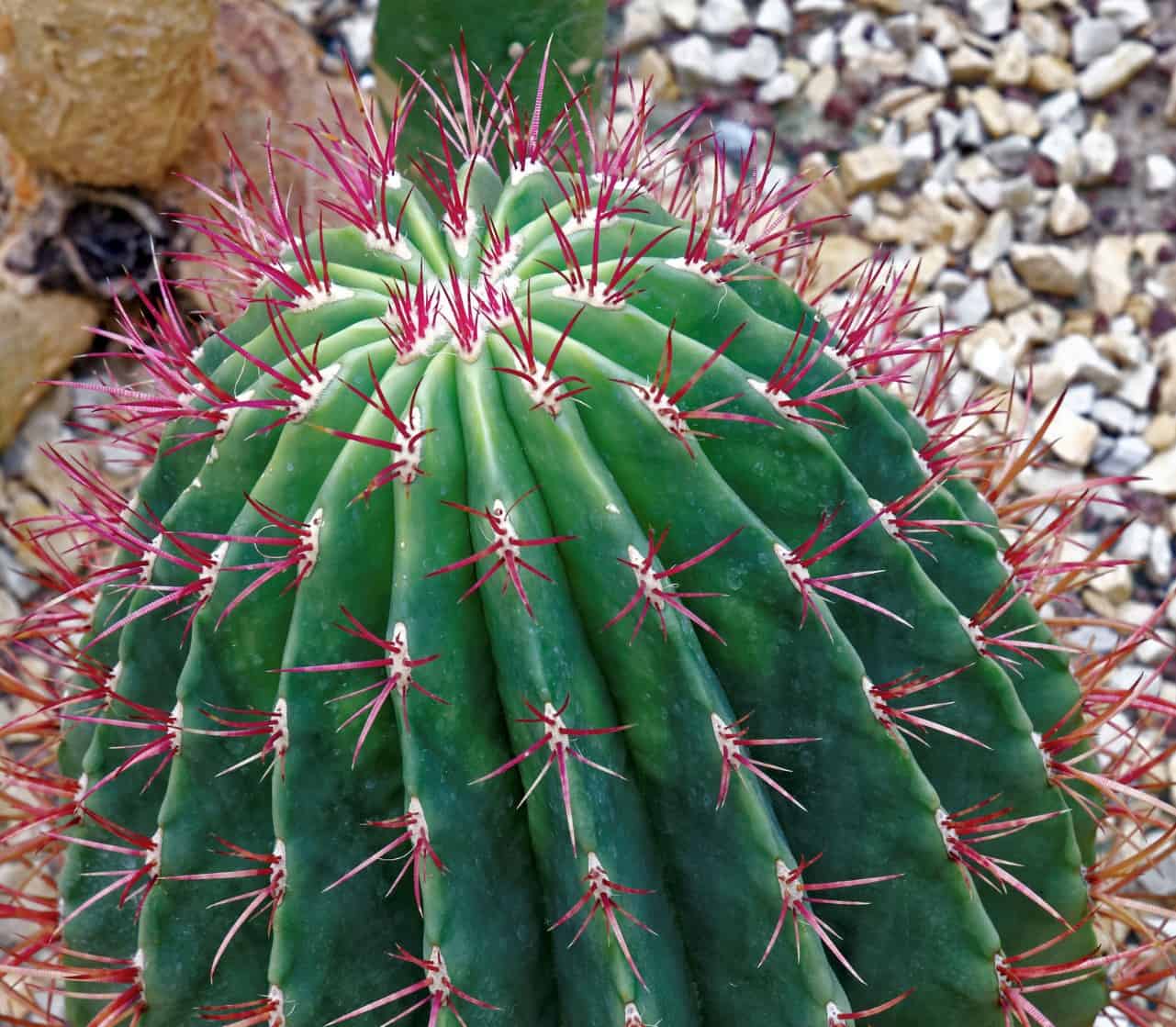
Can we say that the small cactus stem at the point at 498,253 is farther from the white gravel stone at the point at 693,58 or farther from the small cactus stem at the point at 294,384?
the white gravel stone at the point at 693,58

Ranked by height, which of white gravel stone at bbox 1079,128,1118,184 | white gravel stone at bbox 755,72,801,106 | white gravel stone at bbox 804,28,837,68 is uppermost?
white gravel stone at bbox 804,28,837,68

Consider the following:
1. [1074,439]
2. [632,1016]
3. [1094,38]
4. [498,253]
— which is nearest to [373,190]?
[498,253]

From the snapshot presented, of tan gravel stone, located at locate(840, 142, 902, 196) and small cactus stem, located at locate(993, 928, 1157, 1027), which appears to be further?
tan gravel stone, located at locate(840, 142, 902, 196)

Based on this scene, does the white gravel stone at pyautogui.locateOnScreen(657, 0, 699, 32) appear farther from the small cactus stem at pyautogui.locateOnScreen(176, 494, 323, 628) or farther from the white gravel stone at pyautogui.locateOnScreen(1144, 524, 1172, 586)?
the small cactus stem at pyautogui.locateOnScreen(176, 494, 323, 628)

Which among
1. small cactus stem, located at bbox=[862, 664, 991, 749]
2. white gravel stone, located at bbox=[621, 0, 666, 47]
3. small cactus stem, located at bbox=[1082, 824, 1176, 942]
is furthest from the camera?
white gravel stone, located at bbox=[621, 0, 666, 47]

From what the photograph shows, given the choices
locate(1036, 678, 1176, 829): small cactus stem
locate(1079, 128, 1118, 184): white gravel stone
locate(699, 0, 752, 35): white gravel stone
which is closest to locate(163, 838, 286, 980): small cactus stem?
locate(1036, 678, 1176, 829): small cactus stem

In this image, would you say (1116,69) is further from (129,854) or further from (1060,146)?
(129,854)

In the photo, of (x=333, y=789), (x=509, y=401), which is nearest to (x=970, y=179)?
(x=509, y=401)
